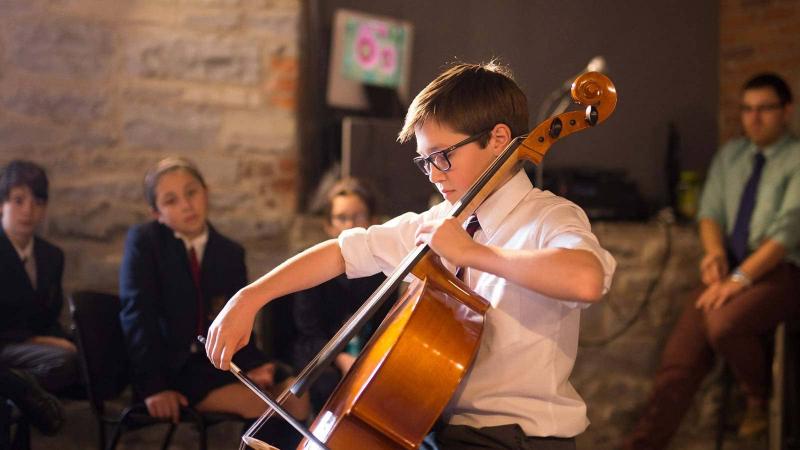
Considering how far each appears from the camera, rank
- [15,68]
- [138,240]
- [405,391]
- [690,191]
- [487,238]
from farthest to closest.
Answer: [690,191]
[15,68]
[138,240]
[487,238]
[405,391]

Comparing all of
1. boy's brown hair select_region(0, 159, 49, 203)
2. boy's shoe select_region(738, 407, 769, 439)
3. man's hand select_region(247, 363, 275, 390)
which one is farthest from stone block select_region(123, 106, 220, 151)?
boy's shoe select_region(738, 407, 769, 439)

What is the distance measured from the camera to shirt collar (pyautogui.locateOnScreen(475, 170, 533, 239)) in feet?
5.52

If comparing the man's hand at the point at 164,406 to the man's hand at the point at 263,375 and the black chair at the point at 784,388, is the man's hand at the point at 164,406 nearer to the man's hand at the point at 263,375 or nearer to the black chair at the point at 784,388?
the man's hand at the point at 263,375

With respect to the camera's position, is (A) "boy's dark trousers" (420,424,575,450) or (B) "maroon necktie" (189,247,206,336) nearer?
(A) "boy's dark trousers" (420,424,575,450)

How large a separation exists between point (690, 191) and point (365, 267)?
276 centimetres

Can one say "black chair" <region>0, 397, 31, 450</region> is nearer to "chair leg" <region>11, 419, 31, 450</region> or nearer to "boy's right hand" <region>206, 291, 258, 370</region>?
"chair leg" <region>11, 419, 31, 450</region>

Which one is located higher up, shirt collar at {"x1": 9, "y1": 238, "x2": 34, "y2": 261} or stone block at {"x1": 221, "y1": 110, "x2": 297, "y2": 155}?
stone block at {"x1": 221, "y1": 110, "x2": 297, "y2": 155}

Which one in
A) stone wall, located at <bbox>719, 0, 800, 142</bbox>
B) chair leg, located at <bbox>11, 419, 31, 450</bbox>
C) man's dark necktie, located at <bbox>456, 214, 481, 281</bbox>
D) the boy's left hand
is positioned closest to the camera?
the boy's left hand

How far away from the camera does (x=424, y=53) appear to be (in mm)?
4230

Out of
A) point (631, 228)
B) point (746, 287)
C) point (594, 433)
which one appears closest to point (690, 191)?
point (631, 228)

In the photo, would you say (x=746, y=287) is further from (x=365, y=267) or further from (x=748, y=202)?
(x=365, y=267)

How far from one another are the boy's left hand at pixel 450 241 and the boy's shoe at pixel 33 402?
5.42 ft

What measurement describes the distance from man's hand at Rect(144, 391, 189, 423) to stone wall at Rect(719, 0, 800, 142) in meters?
2.90

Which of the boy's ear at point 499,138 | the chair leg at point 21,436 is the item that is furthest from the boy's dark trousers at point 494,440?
the chair leg at point 21,436
